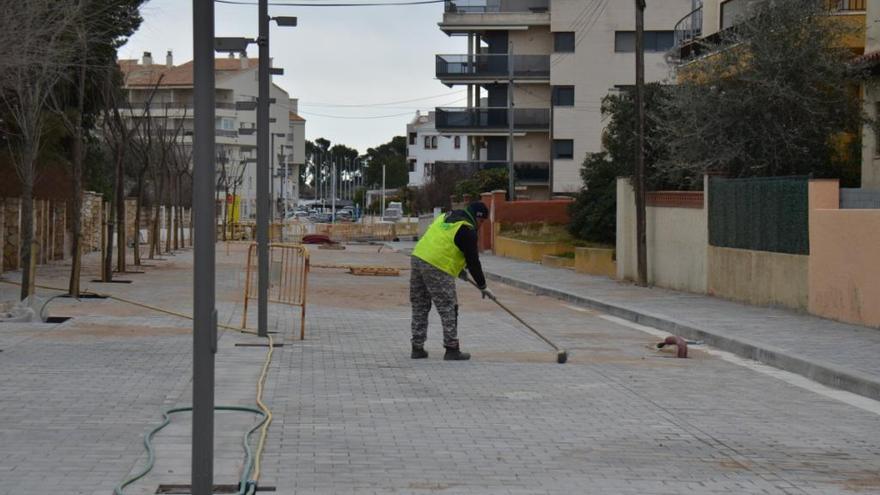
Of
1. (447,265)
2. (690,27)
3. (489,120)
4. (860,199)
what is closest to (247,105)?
(447,265)

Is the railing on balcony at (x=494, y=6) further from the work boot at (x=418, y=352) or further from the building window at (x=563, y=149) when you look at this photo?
the work boot at (x=418, y=352)

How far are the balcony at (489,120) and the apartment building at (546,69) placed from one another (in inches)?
2.0

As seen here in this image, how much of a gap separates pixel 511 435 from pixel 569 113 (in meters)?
56.3

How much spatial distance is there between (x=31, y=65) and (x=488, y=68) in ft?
162

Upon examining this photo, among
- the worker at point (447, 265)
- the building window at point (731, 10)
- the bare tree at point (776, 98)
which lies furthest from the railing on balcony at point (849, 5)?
the worker at point (447, 265)

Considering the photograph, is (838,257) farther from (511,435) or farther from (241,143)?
(241,143)

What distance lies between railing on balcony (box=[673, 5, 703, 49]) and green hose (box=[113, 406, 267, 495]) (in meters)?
26.4

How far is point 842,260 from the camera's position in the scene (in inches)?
762

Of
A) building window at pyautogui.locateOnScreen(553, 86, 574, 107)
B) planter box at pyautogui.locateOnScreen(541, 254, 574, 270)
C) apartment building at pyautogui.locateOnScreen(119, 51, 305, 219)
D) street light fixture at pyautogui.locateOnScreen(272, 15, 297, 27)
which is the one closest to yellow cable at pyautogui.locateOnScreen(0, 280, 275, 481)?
street light fixture at pyautogui.locateOnScreen(272, 15, 297, 27)

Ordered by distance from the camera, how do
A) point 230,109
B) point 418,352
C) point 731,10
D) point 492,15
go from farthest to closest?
point 230,109 → point 492,15 → point 731,10 → point 418,352

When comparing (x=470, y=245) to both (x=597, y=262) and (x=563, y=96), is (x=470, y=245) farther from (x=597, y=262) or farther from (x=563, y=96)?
(x=563, y=96)

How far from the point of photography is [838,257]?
1952cm

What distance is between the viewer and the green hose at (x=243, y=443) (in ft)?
24.6

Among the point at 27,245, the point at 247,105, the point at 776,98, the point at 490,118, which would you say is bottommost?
the point at 27,245
